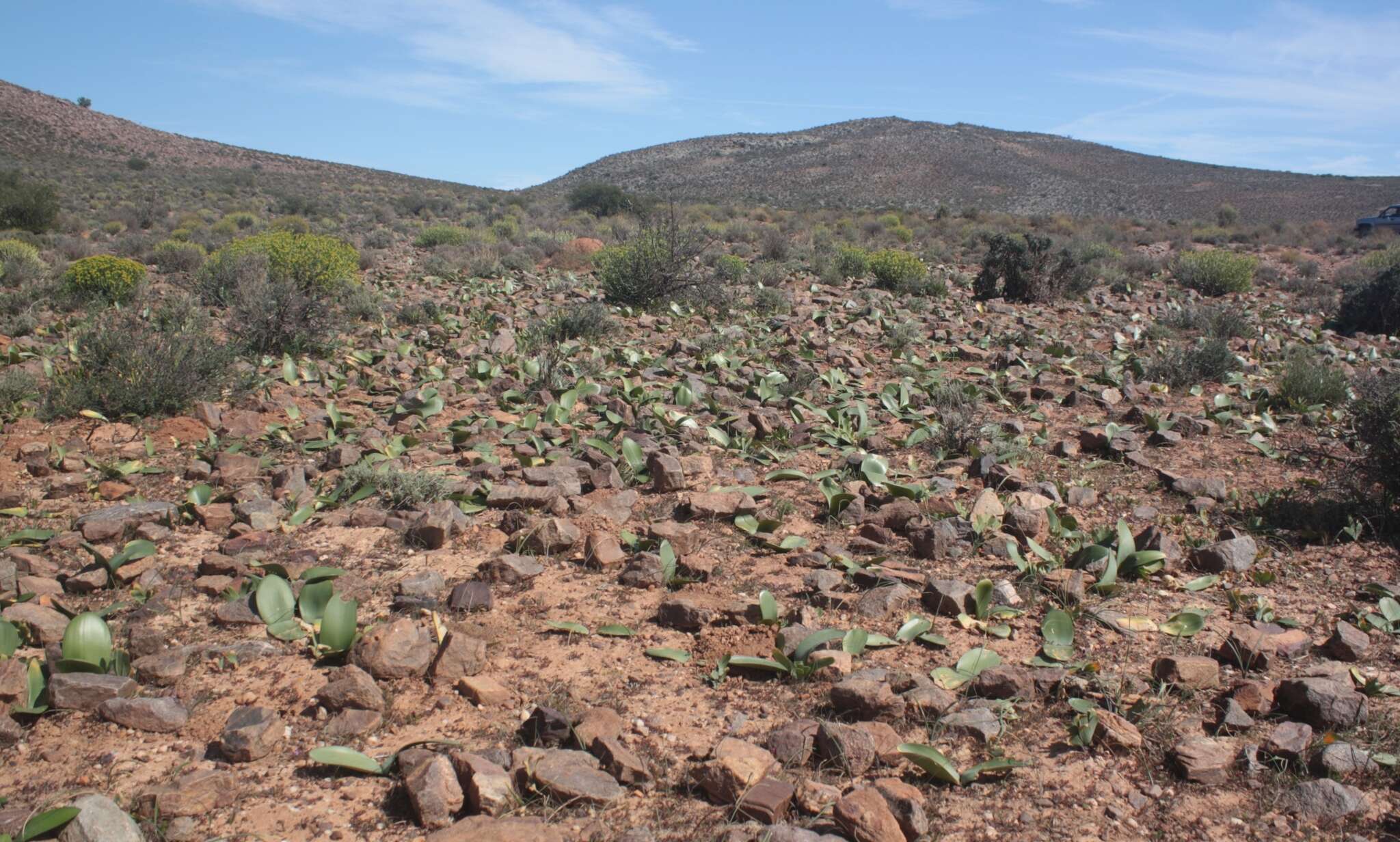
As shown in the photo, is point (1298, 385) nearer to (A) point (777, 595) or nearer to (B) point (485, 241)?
(A) point (777, 595)

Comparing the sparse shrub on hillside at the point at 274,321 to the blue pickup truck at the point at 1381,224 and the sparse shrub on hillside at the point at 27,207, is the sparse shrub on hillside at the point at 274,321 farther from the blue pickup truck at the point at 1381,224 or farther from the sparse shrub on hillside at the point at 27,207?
the blue pickup truck at the point at 1381,224

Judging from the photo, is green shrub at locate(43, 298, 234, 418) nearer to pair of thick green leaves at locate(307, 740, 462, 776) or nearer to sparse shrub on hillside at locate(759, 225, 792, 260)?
pair of thick green leaves at locate(307, 740, 462, 776)

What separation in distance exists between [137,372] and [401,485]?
263 cm

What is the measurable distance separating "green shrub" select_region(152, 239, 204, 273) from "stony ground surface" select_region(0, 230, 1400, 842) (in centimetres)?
912

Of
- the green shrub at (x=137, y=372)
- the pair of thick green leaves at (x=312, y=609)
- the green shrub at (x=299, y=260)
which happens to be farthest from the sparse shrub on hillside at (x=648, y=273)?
the pair of thick green leaves at (x=312, y=609)

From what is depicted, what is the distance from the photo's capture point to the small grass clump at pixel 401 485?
4293 millimetres

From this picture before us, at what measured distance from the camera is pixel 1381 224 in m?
26.2

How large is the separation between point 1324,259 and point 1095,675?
79.2 feet

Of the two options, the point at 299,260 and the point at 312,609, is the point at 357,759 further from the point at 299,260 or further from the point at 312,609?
the point at 299,260

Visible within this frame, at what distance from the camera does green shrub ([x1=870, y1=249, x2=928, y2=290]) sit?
13117 mm

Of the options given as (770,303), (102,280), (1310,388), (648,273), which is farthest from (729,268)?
(102,280)

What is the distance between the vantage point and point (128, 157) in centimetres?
4275

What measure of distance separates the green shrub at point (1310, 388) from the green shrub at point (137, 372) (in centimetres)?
782

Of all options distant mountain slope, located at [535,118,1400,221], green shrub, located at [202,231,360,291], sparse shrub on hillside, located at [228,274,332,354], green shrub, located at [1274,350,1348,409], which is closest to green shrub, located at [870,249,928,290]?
Answer: green shrub, located at [1274,350,1348,409]
